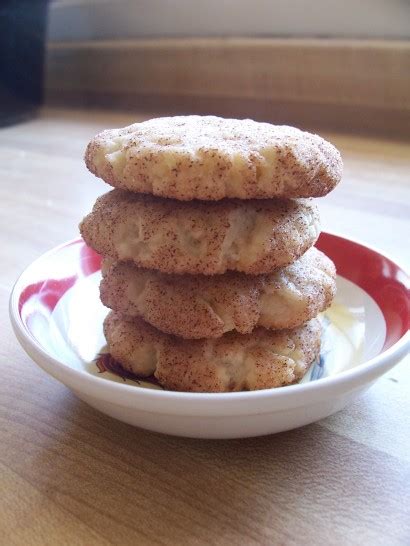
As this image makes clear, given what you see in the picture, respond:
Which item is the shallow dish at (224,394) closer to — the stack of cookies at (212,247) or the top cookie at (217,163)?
the stack of cookies at (212,247)

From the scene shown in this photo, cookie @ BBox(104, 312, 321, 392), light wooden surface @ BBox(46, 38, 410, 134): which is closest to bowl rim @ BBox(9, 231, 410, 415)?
cookie @ BBox(104, 312, 321, 392)

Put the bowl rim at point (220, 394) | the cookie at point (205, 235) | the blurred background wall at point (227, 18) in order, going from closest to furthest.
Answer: the bowl rim at point (220, 394)
the cookie at point (205, 235)
the blurred background wall at point (227, 18)

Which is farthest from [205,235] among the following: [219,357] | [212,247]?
[219,357]

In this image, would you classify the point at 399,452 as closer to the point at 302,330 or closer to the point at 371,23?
the point at 302,330

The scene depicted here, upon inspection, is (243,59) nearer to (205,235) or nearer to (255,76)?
(255,76)

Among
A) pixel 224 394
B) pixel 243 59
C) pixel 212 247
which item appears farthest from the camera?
pixel 243 59

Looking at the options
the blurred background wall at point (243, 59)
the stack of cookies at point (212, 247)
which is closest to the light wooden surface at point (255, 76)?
the blurred background wall at point (243, 59)

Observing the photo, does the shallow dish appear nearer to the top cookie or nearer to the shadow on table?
the shadow on table
